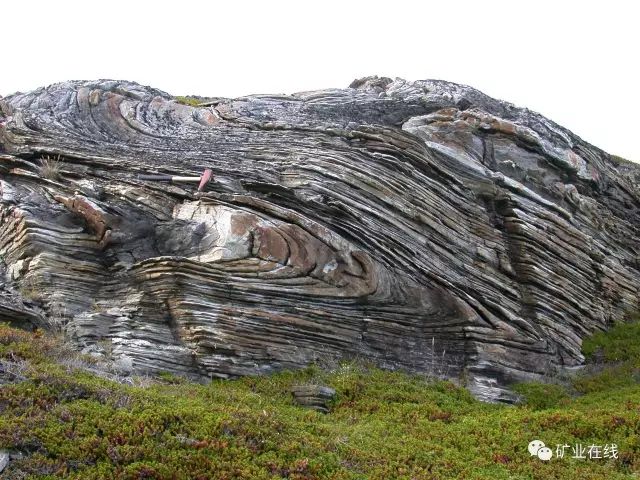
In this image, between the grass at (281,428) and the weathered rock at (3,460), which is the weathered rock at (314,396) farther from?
the weathered rock at (3,460)

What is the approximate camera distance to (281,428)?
14820 mm

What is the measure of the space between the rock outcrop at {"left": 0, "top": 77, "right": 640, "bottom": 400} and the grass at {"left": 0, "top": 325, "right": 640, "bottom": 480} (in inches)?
82.3

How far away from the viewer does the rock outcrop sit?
21.8m

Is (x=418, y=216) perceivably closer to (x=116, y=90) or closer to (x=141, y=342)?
(x=141, y=342)

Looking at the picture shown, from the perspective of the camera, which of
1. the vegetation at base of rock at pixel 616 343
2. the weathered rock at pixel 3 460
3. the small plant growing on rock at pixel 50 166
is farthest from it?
the vegetation at base of rock at pixel 616 343

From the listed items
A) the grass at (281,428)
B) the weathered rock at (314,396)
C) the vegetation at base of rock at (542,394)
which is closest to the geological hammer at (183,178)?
the grass at (281,428)

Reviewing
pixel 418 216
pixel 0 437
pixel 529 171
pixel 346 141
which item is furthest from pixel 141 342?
pixel 529 171

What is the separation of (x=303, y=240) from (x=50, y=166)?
12249 mm

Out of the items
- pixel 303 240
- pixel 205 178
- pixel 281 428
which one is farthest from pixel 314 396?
pixel 205 178

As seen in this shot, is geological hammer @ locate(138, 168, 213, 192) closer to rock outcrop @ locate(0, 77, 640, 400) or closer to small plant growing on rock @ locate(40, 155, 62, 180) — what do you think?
rock outcrop @ locate(0, 77, 640, 400)

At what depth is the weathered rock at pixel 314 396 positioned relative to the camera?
19.8 meters

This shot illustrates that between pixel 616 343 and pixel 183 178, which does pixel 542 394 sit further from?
pixel 183 178

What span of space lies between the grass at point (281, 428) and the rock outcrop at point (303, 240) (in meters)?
2.09

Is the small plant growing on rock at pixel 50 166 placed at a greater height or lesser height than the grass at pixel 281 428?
greater
